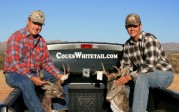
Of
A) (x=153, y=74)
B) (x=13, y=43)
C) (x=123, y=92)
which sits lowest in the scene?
(x=123, y=92)

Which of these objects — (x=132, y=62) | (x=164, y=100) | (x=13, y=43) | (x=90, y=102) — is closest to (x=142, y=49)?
(x=132, y=62)

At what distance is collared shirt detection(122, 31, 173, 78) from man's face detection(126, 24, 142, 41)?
0.07m

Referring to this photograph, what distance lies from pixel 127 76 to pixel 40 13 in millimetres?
1682

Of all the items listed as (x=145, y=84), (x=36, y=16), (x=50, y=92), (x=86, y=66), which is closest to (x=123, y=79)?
(x=145, y=84)

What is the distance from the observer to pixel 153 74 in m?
5.60

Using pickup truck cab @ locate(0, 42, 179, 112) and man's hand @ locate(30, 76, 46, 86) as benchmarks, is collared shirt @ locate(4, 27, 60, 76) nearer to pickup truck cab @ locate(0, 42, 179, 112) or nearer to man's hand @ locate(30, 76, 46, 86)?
man's hand @ locate(30, 76, 46, 86)

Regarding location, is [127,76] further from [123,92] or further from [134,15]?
[134,15]

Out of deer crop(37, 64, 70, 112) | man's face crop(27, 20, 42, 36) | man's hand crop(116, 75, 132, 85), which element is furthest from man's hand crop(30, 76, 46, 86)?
man's hand crop(116, 75, 132, 85)

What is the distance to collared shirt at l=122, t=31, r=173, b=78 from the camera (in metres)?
5.61

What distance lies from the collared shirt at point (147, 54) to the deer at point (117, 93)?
0.28 metres

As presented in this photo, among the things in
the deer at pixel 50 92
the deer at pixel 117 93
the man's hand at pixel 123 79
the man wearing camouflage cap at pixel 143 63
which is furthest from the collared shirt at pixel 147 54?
the deer at pixel 50 92

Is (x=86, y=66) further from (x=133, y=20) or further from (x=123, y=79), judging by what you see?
(x=133, y=20)

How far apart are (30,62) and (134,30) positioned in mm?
1753

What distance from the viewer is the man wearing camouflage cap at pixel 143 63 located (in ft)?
17.9
